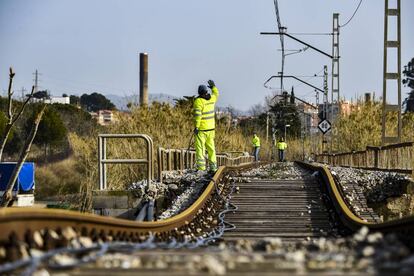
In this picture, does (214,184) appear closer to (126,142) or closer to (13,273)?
(13,273)

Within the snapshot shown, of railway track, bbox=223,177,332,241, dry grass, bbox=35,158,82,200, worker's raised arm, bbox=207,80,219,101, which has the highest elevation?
worker's raised arm, bbox=207,80,219,101

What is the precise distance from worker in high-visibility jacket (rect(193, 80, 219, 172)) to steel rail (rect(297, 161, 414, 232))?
8.44 feet

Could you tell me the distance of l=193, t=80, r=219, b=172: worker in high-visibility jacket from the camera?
1811 centimetres

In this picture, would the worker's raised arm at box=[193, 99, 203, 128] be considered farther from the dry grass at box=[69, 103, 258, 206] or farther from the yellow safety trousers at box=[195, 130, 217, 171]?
the dry grass at box=[69, 103, 258, 206]

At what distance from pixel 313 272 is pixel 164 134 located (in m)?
30.7

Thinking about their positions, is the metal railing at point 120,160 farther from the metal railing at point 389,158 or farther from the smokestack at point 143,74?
the smokestack at point 143,74

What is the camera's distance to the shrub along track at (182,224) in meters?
5.78

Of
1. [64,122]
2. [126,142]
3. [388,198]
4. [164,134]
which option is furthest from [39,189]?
[388,198]

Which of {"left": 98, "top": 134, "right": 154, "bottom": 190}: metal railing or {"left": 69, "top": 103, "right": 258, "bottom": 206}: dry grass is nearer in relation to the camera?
{"left": 98, "top": 134, "right": 154, "bottom": 190}: metal railing

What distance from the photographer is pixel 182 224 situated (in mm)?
11031

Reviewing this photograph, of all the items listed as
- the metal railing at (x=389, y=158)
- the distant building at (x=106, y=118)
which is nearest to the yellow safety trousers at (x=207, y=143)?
the metal railing at (x=389, y=158)

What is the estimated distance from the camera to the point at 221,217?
1287 cm

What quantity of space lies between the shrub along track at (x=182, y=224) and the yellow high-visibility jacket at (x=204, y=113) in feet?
3.93

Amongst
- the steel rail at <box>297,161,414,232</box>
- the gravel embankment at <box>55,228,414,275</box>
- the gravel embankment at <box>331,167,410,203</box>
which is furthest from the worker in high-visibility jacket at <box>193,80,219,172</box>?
the gravel embankment at <box>55,228,414,275</box>
